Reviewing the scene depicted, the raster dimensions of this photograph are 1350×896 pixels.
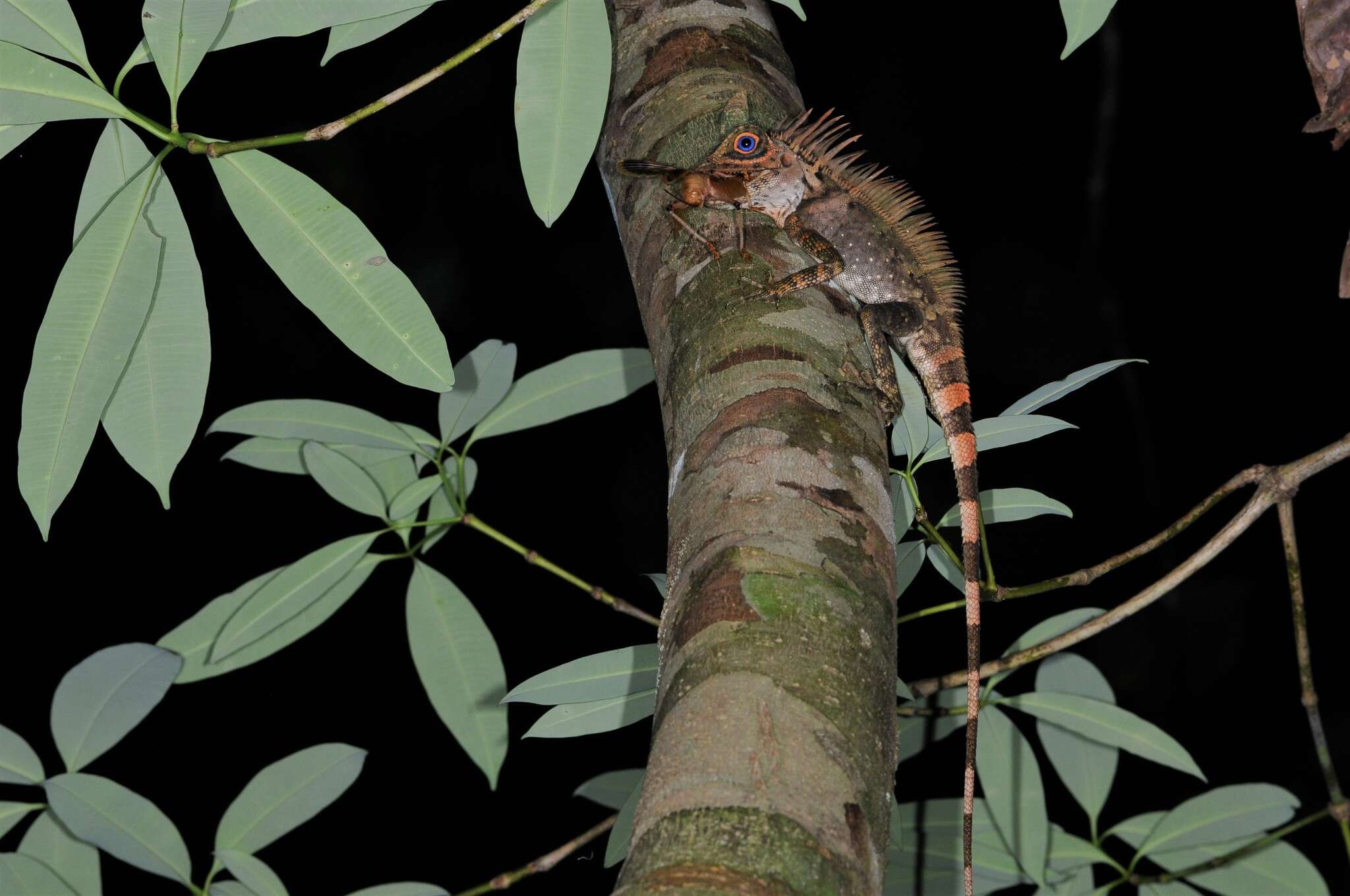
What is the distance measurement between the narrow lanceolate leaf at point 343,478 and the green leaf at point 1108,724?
117 cm

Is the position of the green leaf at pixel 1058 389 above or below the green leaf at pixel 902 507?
above

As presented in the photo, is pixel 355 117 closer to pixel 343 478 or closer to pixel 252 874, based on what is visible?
pixel 343 478

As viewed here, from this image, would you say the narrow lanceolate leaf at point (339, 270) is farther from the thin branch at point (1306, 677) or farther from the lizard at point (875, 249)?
the thin branch at point (1306, 677)

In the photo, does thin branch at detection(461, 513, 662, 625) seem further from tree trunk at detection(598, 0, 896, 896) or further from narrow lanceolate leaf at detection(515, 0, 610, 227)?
narrow lanceolate leaf at detection(515, 0, 610, 227)

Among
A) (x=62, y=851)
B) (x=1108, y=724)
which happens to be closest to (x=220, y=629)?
(x=62, y=851)

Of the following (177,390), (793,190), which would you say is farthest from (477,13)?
(177,390)

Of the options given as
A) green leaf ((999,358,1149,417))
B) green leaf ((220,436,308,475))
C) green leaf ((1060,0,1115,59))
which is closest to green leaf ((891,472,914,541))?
green leaf ((999,358,1149,417))

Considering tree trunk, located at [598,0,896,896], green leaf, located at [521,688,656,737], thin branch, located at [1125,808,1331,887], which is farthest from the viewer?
thin branch, located at [1125,808,1331,887]

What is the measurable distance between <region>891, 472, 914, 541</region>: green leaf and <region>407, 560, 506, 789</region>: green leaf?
845 millimetres

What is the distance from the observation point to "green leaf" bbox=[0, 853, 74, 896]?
1641 mm

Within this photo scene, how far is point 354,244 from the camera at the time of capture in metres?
1.23

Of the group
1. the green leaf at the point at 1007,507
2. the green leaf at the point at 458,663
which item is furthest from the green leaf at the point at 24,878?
the green leaf at the point at 1007,507

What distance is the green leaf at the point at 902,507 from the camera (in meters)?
1.58

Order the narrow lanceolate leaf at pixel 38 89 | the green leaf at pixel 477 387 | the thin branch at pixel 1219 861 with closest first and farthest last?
the narrow lanceolate leaf at pixel 38 89 → the thin branch at pixel 1219 861 → the green leaf at pixel 477 387
